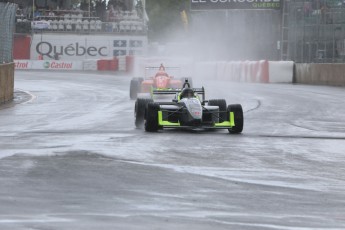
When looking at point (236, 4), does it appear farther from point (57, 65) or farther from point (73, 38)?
point (73, 38)

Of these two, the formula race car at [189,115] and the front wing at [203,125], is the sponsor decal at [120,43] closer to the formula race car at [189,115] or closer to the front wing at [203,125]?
the formula race car at [189,115]

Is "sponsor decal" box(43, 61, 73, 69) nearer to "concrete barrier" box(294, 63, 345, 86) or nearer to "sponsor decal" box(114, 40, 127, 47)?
"sponsor decal" box(114, 40, 127, 47)

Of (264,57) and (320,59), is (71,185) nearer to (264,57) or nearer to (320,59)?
(320,59)

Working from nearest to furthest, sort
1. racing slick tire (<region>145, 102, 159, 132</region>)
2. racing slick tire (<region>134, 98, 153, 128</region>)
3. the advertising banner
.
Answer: racing slick tire (<region>145, 102, 159, 132</region>)
racing slick tire (<region>134, 98, 153, 128</region>)
the advertising banner

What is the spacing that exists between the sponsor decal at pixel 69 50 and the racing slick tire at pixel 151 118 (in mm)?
57668

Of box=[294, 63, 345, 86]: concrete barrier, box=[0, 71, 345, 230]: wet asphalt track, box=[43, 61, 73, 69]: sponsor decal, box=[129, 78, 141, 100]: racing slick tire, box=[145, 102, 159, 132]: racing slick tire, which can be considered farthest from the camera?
box=[43, 61, 73, 69]: sponsor decal

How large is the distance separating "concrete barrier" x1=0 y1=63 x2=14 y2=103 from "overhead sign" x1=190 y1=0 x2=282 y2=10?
3190 cm

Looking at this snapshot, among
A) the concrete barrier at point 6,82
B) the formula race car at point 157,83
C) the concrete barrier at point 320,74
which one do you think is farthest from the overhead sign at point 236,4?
the formula race car at point 157,83

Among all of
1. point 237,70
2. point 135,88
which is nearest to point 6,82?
point 135,88

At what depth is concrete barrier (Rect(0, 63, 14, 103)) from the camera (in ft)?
84.7

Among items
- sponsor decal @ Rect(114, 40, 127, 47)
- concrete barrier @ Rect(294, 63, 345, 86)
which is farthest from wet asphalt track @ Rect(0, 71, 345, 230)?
sponsor decal @ Rect(114, 40, 127, 47)

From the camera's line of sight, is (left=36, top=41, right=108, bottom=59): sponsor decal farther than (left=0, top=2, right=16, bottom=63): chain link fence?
Yes

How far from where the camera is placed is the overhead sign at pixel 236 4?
58031 mm

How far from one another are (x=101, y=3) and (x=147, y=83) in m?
53.6
